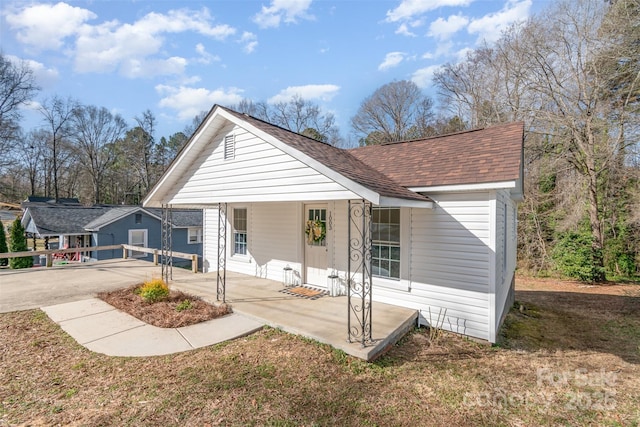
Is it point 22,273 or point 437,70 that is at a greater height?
point 437,70

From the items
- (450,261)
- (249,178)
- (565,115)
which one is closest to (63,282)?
(249,178)

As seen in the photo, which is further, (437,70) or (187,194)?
(437,70)

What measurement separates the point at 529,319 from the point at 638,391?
12.4ft

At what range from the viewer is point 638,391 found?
162 inches

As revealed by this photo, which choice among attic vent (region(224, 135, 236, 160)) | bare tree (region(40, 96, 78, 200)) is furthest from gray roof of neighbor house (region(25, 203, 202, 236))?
attic vent (region(224, 135, 236, 160))

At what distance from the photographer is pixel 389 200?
454 cm

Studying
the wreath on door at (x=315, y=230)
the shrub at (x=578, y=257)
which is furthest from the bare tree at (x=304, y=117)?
the wreath on door at (x=315, y=230)

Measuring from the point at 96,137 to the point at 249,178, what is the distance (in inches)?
1449

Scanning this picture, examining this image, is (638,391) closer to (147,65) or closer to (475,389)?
(475,389)

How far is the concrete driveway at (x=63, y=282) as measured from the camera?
23.3 ft

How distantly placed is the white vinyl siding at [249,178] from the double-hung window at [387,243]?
88.4 inches

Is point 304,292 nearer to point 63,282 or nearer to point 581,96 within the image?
point 63,282

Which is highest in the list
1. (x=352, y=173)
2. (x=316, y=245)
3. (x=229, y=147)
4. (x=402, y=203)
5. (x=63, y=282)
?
(x=229, y=147)

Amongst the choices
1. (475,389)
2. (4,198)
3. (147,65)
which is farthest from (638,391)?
(4,198)
